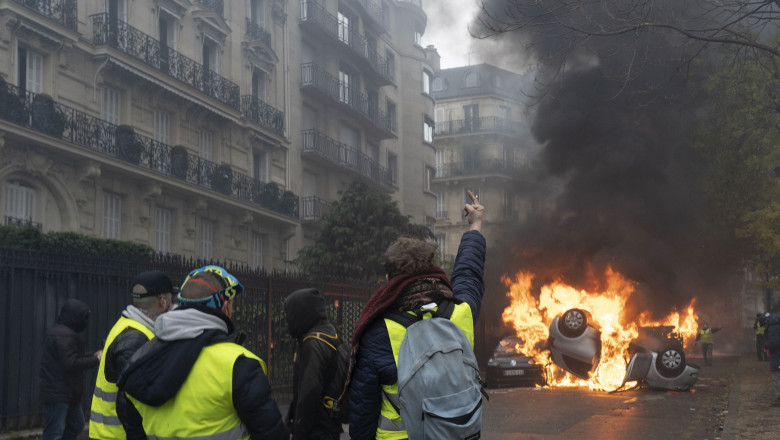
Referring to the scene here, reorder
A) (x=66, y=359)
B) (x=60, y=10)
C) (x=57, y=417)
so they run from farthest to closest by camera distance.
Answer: (x=60, y=10), (x=57, y=417), (x=66, y=359)

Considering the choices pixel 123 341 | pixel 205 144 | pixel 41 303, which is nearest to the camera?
pixel 123 341

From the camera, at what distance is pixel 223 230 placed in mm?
25203

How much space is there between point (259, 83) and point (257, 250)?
580cm

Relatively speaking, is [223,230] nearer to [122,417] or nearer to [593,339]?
[593,339]

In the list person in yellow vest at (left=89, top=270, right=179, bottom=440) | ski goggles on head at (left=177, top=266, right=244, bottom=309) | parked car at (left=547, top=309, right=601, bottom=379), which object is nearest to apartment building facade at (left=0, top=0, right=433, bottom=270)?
parked car at (left=547, top=309, right=601, bottom=379)

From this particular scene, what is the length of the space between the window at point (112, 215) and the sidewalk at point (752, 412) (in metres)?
14.9

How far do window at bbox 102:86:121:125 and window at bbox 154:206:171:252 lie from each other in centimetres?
282

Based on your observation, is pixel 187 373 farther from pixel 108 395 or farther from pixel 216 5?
pixel 216 5

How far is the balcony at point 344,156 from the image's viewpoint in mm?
30406

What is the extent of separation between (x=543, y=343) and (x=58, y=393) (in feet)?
50.3

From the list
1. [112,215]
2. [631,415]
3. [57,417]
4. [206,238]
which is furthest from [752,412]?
[206,238]

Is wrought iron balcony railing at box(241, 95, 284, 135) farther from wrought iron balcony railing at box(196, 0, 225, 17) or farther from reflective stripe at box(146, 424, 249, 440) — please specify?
reflective stripe at box(146, 424, 249, 440)

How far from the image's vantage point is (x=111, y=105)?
2097 cm

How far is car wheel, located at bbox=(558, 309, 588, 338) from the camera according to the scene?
19266 millimetres
